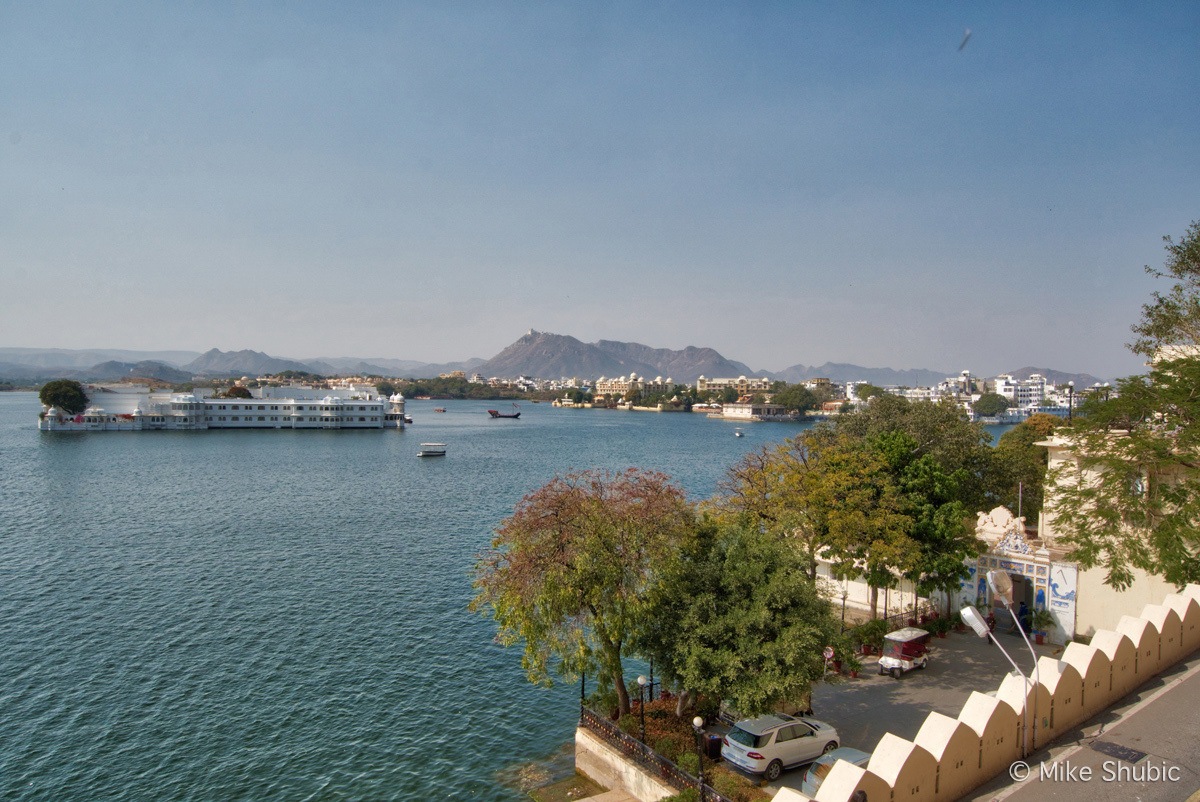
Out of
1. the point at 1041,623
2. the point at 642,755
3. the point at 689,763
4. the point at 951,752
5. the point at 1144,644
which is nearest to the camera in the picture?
the point at 951,752

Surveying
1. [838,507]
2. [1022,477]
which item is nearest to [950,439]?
[1022,477]

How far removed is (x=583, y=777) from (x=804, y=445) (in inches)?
635

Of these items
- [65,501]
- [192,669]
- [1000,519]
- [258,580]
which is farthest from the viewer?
[65,501]

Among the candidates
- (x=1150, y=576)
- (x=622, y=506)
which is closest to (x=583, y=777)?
(x=622, y=506)

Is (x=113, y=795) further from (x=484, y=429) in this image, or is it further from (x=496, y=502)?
(x=484, y=429)

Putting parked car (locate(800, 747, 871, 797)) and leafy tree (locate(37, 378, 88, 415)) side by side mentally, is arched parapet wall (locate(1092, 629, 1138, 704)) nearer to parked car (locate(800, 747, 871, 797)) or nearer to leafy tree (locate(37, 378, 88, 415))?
parked car (locate(800, 747, 871, 797))

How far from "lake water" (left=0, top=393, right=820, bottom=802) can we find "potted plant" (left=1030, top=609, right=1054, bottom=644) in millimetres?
15099

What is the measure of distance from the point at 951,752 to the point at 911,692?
9945mm

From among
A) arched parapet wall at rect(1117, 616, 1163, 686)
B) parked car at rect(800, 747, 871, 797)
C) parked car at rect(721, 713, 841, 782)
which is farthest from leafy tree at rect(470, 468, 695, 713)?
arched parapet wall at rect(1117, 616, 1163, 686)

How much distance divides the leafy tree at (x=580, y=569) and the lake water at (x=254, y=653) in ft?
14.0

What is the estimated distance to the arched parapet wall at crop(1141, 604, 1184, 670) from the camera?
15.3 meters

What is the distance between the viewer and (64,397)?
122 m

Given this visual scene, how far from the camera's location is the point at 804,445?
29094 mm

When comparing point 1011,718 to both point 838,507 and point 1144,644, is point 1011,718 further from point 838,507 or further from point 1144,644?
point 838,507
